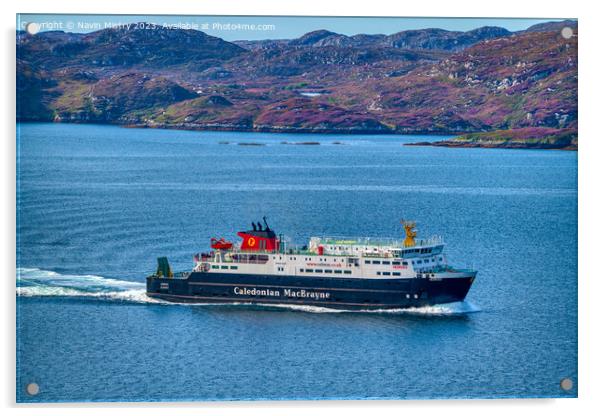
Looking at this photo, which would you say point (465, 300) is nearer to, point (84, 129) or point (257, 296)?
point (257, 296)

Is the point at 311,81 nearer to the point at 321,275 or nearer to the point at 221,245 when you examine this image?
the point at 221,245

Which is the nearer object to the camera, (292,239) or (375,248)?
(375,248)

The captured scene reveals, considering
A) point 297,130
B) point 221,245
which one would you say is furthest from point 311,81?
point 221,245

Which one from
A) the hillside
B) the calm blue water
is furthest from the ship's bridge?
the hillside

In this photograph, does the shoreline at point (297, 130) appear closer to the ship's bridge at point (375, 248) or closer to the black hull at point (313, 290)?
the black hull at point (313, 290)

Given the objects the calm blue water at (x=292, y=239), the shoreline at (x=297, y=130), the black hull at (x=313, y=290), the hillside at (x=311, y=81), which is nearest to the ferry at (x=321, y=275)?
the black hull at (x=313, y=290)

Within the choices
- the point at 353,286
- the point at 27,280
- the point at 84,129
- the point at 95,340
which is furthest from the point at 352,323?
the point at 84,129

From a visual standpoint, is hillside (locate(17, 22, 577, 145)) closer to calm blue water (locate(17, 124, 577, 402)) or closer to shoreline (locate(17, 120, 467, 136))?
shoreline (locate(17, 120, 467, 136))
